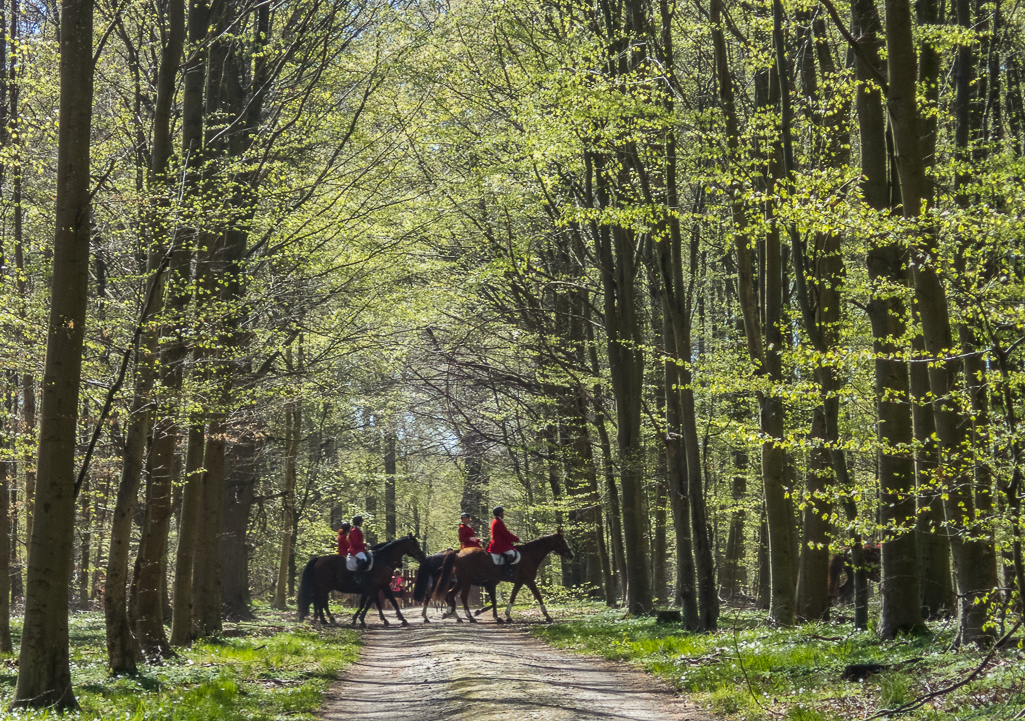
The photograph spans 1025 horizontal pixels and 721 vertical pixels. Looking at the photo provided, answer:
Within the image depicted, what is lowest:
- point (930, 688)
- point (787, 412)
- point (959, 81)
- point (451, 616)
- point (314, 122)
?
point (451, 616)

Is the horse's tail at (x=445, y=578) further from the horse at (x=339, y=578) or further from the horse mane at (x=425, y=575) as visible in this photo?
the horse at (x=339, y=578)

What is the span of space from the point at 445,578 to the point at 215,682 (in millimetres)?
11811

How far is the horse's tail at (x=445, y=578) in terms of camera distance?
20625 mm

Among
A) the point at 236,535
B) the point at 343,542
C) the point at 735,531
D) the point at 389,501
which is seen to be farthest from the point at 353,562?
the point at 389,501

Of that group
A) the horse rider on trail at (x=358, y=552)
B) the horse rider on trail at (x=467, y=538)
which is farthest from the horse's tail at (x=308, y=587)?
the horse rider on trail at (x=467, y=538)

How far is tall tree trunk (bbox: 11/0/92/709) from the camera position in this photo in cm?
752

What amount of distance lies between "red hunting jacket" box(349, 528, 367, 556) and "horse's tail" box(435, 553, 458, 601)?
196 cm

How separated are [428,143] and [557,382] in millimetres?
6004

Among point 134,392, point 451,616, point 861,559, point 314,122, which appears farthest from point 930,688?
point 451,616

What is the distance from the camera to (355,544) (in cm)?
2038

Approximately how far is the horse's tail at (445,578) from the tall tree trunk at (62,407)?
13.3 metres

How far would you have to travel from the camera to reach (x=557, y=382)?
1989 centimetres

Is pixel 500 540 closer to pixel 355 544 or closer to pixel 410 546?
pixel 410 546

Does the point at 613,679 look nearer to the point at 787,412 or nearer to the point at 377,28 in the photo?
the point at 787,412
